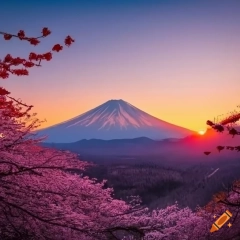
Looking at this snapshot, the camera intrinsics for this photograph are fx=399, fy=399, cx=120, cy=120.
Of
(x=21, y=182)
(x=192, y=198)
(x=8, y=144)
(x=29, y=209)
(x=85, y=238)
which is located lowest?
(x=192, y=198)

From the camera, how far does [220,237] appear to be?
1367cm

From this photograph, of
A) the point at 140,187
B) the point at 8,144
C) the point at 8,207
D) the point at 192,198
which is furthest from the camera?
the point at 140,187

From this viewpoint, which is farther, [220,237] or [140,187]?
[140,187]

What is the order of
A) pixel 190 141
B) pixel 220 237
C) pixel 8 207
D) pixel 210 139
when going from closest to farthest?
1. pixel 8 207
2. pixel 220 237
3. pixel 210 139
4. pixel 190 141

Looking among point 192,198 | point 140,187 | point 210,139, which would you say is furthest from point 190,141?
point 192,198

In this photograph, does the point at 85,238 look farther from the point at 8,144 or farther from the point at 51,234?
the point at 8,144

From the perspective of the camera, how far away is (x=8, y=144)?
25.0 feet

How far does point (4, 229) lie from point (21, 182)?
0.83 metres

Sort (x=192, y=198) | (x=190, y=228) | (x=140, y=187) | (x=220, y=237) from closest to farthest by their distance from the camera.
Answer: (x=220, y=237) → (x=190, y=228) → (x=192, y=198) → (x=140, y=187)

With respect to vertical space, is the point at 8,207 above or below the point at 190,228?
above

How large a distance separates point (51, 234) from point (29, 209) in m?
0.65

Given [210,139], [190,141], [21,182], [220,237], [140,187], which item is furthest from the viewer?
[190,141]

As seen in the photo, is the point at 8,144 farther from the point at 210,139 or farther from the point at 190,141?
the point at 190,141

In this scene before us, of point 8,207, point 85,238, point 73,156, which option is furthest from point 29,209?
point 73,156
